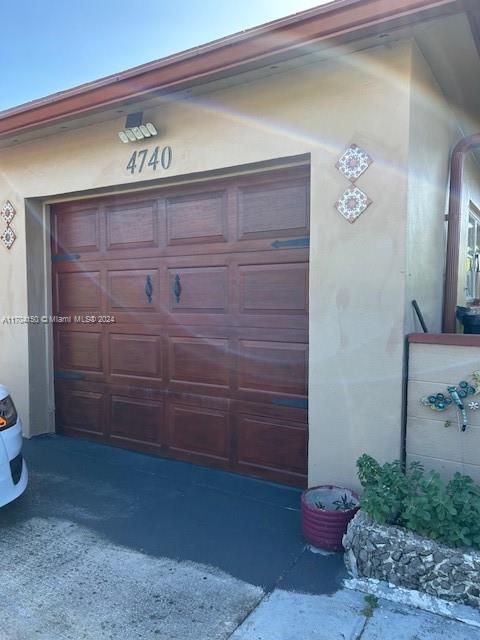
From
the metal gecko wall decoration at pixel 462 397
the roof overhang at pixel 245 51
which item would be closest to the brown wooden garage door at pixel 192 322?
the roof overhang at pixel 245 51

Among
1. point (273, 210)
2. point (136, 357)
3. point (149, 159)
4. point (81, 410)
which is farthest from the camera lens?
point (81, 410)

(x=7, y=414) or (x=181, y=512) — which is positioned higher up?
(x=7, y=414)

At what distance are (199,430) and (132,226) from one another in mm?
2045

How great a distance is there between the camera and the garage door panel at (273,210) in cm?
370

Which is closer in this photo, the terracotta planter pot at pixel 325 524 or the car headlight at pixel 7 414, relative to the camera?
the terracotta planter pot at pixel 325 524

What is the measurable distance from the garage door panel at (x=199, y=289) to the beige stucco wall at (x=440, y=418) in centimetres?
168

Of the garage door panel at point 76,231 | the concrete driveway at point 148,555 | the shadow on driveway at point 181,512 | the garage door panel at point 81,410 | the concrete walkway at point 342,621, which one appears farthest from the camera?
the garage door panel at point 81,410

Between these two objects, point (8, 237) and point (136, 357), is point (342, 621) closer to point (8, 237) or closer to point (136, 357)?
point (136, 357)

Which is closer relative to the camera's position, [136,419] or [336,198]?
[336,198]

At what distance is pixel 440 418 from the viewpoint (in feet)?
10.0

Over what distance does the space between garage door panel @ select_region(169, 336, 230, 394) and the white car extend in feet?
4.83

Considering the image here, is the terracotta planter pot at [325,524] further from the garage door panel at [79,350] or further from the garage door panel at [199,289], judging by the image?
the garage door panel at [79,350]

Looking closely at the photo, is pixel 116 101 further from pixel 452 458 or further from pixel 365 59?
pixel 452 458

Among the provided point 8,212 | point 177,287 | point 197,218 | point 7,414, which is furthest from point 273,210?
point 8,212
